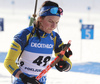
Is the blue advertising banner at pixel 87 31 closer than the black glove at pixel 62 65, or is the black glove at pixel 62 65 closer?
the black glove at pixel 62 65

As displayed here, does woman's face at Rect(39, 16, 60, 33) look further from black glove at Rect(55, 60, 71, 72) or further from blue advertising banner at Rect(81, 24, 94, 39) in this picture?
blue advertising banner at Rect(81, 24, 94, 39)

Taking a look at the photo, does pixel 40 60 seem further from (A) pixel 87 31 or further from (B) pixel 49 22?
(A) pixel 87 31

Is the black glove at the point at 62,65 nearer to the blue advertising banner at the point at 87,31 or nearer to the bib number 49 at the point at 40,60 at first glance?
the bib number 49 at the point at 40,60

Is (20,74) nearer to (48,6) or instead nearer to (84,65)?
(48,6)

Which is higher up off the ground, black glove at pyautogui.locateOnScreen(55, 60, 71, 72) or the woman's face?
the woman's face

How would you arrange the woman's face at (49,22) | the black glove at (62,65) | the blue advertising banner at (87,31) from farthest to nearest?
the blue advertising banner at (87,31), the black glove at (62,65), the woman's face at (49,22)

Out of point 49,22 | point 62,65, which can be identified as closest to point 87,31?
point 62,65

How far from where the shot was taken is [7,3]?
32.0m

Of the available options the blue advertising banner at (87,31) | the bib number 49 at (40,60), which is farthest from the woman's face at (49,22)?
the blue advertising banner at (87,31)

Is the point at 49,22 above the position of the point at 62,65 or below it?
above

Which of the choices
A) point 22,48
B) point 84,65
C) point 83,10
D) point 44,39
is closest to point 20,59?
point 22,48

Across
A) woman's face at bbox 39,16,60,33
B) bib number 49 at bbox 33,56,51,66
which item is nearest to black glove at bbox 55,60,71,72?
bib number 49 at bbox 33,56,51,66

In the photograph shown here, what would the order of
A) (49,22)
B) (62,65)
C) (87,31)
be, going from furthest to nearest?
(87,31) < (62,65) < (49,22)

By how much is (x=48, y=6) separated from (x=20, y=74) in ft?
2.17
